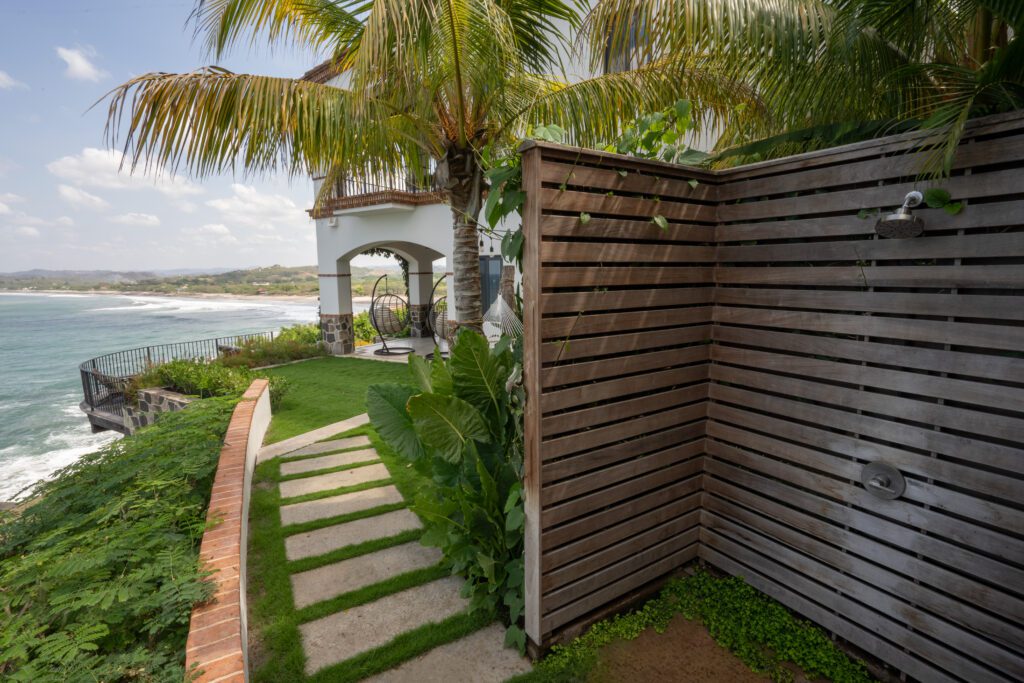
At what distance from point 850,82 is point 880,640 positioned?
3.02 m

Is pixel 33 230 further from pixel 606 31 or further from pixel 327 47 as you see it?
pixel 606 31

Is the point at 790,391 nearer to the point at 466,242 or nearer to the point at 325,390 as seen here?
the point at 466,242

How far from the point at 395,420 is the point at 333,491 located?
5.36 ft

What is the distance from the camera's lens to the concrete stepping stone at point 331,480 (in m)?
4.52

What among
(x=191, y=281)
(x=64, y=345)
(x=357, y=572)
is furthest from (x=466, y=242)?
(x=191, y=281)

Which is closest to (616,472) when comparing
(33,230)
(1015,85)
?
(1015,85)

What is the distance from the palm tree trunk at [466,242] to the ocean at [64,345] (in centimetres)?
432

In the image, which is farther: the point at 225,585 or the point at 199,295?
the point at 199,295

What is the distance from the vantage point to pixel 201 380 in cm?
796

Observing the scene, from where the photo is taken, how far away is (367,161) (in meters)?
4.88

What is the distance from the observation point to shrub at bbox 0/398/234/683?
189cm

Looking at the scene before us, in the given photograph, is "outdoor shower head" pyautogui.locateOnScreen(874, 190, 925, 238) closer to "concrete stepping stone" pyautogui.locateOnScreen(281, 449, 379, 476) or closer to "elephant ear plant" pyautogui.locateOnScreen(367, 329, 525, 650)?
"elephant ear plant" pyautogui.locateOnScreen(367, 329, 525, 650)

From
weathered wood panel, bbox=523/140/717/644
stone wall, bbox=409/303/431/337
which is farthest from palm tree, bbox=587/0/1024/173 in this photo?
stone wall, bbox=409/303/431/337

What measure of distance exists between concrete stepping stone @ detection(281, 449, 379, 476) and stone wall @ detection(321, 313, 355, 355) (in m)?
7.92
